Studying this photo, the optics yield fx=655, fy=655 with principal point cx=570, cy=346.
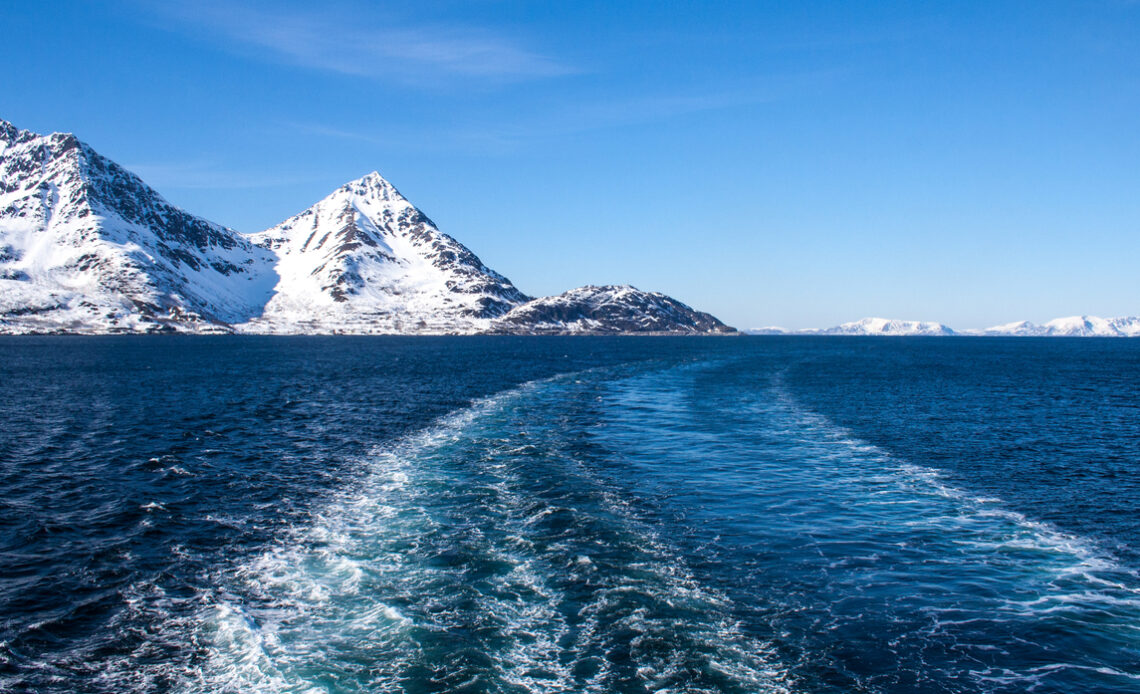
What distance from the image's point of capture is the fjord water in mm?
17875

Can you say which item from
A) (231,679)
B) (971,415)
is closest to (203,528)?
(231,679)

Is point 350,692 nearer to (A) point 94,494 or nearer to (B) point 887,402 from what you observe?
(A) point 94,494

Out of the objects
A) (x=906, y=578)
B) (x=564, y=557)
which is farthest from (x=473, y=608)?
(x=906, y=578)

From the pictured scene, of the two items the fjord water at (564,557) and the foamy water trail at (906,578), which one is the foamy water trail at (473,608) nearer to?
the fjord water at (564,557)

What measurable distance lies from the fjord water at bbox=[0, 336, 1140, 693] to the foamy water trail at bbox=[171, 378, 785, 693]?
0.11 m

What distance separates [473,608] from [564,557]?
5.46 meters

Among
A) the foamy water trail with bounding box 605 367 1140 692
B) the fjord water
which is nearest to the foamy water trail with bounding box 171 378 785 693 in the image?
the fjord water

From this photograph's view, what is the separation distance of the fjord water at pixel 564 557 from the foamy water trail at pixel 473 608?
0.35 ft

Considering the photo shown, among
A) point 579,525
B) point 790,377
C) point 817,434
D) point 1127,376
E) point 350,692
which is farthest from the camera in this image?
point 1127,376

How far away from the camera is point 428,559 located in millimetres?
25750

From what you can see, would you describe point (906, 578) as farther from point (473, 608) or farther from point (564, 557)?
point (473, 608)

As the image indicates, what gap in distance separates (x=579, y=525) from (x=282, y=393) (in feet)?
222

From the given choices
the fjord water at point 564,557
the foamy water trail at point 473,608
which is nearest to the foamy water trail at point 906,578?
the fjord water at point 564,557

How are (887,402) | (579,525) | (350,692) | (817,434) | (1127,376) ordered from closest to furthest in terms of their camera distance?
(350,692) → (579,525) → (817,434) → (887,402) → (1127,376)
